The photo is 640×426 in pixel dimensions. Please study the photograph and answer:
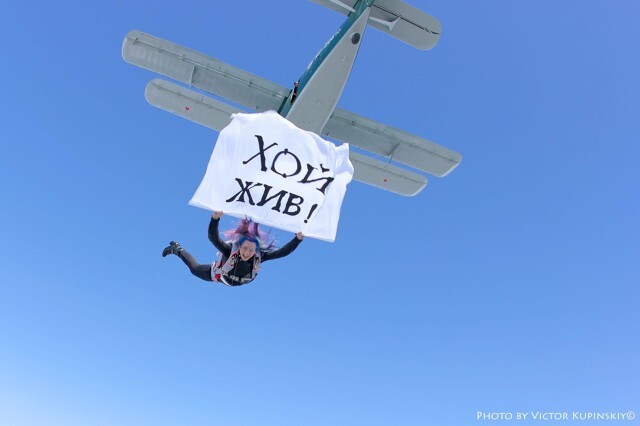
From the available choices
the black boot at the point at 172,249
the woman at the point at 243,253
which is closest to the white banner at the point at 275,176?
the woman at the point at 243,253

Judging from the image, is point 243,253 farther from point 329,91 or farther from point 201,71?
point 201,71

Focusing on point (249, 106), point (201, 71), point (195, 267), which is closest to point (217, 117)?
point (249, 106)

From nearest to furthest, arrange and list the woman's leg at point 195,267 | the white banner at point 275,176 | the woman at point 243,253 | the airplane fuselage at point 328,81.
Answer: the white banner at point 275,176 < the woman at point 243,253 < the woman's leg at point 195,267 < the airplane fuselage at point 328,81

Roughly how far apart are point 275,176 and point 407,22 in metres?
12.7

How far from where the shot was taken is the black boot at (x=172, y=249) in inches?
309

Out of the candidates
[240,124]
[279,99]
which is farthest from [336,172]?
[279,99]

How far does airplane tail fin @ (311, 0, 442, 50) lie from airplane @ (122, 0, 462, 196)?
3 cm

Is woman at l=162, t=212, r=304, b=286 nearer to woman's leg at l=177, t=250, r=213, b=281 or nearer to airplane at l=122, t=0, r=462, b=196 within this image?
woman's leg at l=177, t=250, r=213, b=281

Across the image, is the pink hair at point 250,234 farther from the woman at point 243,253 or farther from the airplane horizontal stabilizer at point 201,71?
the airplane horizontal stabilizer at point 201,71

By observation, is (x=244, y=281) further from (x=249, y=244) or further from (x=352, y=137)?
(x=352, y=137)

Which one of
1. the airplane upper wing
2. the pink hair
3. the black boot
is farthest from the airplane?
the pink hair

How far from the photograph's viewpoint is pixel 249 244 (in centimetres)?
646

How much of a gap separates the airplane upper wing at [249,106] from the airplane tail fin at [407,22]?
3064mm

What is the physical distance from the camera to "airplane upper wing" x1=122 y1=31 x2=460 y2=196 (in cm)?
1672
